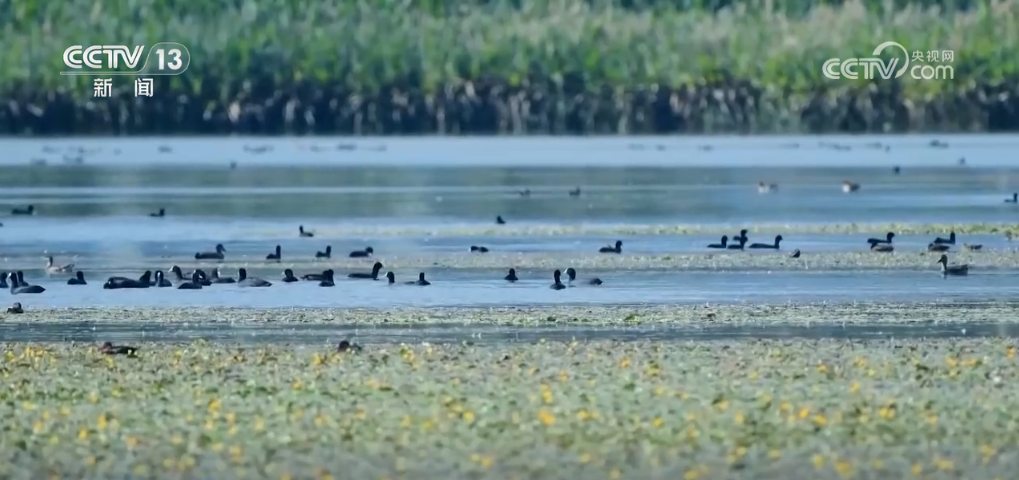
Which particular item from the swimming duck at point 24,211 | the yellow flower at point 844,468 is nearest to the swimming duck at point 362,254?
the swimming duck at point 24,211

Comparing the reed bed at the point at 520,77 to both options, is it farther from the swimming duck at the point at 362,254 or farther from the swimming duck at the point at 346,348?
the swimming duck at the point at 346,348

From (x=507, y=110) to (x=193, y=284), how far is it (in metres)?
115

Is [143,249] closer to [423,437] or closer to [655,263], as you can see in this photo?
[655,263]

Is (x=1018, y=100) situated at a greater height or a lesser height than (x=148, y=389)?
greater

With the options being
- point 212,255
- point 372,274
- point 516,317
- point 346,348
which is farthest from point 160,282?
point 346,348

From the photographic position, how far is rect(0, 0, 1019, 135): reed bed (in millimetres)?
144250

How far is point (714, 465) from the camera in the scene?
14.8 metres

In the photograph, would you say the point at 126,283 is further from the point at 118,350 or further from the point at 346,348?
the point at 346,348

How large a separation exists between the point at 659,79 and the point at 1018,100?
79.1 ft

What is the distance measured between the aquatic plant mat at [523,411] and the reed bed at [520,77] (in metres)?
121

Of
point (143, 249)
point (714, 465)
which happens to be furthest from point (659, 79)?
point (714, 465)

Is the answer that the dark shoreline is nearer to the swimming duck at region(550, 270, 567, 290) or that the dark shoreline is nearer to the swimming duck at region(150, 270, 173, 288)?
the swimming duck at region(550, 270, 567, 290)

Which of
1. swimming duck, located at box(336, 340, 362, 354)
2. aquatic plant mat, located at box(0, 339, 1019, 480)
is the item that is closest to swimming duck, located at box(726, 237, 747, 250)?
aquatic plant mat, located at box(0, 339, 1019, 480)

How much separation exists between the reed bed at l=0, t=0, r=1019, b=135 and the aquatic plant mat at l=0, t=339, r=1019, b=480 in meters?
121
